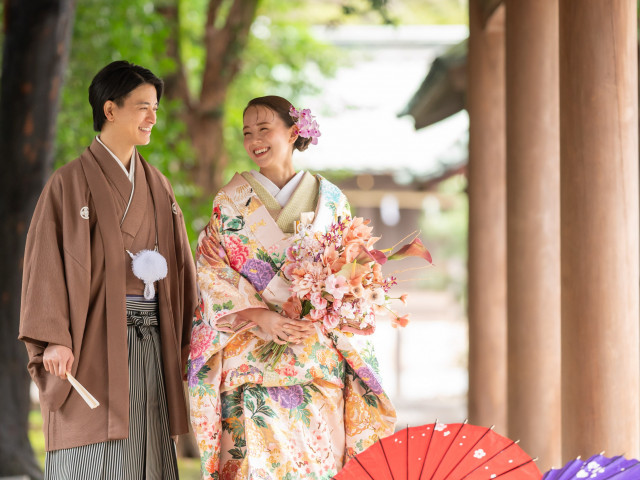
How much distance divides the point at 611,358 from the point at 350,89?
45.9 ft

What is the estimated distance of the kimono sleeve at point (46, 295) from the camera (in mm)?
2875

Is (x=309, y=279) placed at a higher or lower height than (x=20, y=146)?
lower

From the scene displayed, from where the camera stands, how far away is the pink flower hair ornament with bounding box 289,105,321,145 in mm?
3121

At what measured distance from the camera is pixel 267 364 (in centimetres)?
301

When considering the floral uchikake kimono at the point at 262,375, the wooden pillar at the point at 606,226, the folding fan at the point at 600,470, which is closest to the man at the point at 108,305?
the floral uchikake kimono at the point at 262,375

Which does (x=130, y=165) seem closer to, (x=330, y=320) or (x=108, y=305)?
(x=108, y=305)

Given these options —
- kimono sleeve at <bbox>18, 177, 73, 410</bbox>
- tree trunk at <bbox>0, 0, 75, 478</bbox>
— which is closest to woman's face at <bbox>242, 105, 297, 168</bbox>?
kimono sleeve at <bbox>18, 177, 73, 410</bbox>

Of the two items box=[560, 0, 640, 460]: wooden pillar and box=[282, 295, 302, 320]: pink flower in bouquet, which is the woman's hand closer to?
box=[282, 295, 302, 320]: pink flower in bouquet

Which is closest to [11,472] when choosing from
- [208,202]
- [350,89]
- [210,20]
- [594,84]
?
[208,202]

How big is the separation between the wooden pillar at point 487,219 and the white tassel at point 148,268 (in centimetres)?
343

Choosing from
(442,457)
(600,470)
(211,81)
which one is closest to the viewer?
(600,470)

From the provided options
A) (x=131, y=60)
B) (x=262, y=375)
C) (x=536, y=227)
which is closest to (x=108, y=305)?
(x=262, y=375)

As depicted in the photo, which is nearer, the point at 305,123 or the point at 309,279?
the point at 309,279

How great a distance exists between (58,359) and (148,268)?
458mm
